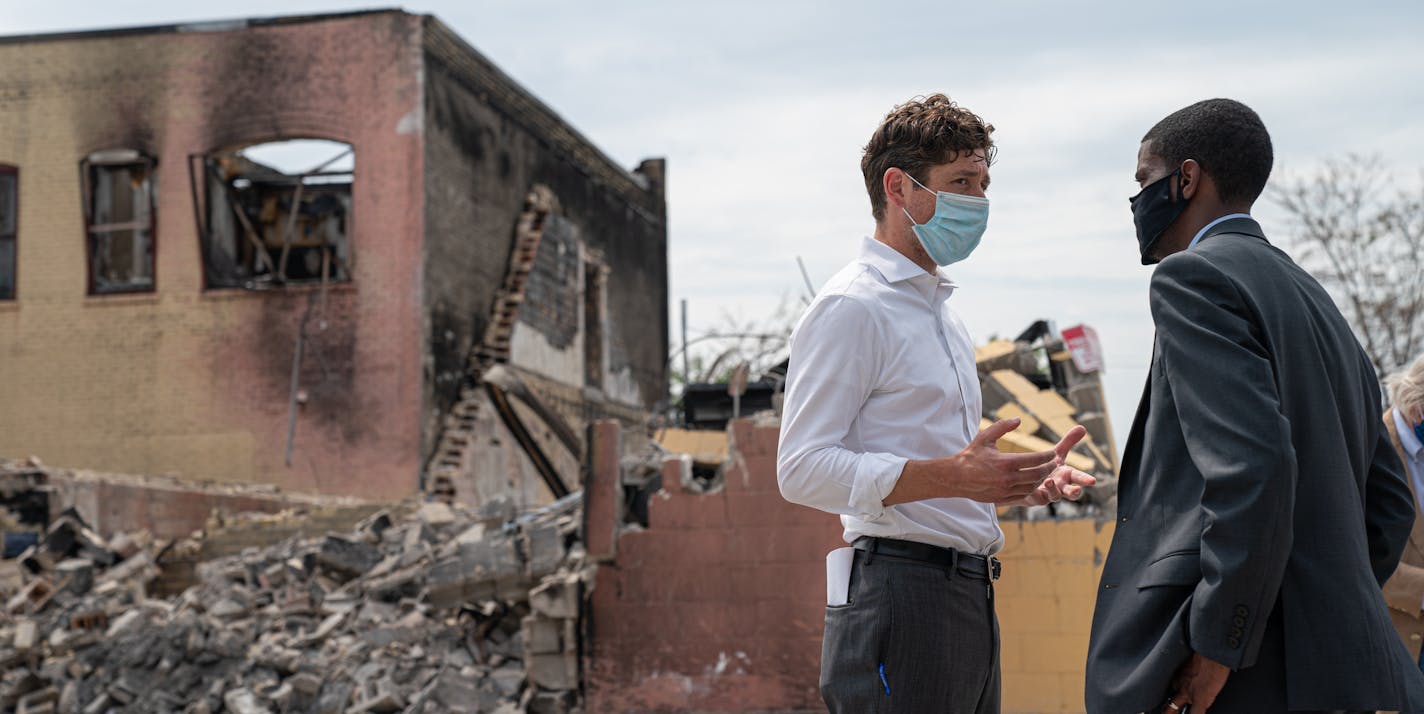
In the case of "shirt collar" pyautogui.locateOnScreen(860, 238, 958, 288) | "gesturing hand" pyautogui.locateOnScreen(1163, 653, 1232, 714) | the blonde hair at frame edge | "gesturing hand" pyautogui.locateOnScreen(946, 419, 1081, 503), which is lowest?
"gesturing hand" pyautogui.locateOnScreen(1163, 653, 1232, 714)

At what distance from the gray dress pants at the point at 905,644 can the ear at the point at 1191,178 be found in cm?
93

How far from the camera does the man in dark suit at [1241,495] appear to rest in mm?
2451

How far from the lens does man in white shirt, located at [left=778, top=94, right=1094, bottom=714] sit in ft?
9.43

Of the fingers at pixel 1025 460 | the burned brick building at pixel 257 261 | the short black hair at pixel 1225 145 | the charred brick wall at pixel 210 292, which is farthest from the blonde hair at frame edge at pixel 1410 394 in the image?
the charred brick wall at pixel 210 292

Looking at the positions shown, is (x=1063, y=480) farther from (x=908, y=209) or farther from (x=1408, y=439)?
(x=1408, y=439)

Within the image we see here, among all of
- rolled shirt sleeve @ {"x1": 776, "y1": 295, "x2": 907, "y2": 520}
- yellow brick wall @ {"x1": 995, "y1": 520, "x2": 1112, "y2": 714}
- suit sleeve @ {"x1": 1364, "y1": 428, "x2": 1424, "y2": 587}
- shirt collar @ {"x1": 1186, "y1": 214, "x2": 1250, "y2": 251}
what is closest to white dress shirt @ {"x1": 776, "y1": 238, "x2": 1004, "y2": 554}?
rolled shirt sleeve @ {"x1": 776, "y1": 295, "x2": 907, "y2": 520}

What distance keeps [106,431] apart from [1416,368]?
682 inches

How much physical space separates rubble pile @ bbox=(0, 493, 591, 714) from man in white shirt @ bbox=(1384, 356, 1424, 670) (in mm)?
6199

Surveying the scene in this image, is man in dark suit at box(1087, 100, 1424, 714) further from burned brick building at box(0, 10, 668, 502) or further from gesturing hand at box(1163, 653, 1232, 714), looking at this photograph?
burned brick building at box(0, 10, 668, 502)

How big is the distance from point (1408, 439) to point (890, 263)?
2.23 m

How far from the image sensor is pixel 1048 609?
28.5 ft

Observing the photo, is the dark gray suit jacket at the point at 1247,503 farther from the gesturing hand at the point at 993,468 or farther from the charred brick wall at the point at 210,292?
the charred brick wall at the point at 210,292

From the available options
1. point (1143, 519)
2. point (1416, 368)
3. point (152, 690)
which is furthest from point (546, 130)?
point (1143, 519)

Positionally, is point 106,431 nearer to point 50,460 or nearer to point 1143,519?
point 50,460
